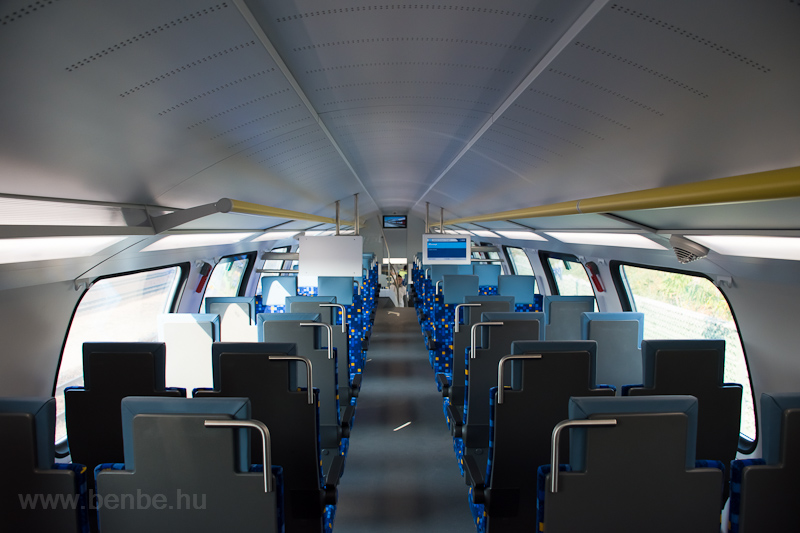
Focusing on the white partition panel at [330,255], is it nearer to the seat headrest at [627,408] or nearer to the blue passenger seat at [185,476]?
the blue passenger seat at [185,476]

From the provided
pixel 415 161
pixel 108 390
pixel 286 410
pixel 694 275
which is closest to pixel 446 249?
pixel 415 161

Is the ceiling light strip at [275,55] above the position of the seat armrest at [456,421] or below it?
above

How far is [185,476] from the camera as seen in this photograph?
1.86 meters

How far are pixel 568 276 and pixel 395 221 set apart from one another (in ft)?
45.1

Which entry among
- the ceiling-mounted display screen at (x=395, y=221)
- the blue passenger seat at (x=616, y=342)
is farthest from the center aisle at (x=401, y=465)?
the ceiling-mounted display screen at (x=395, y=221)

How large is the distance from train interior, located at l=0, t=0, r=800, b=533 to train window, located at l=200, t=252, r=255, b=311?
10.0 ft

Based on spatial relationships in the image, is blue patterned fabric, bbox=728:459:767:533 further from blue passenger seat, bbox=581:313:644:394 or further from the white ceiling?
blue passenger seat, bbox=581:313:644:394

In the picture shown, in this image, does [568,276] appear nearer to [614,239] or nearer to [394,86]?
[614,239]

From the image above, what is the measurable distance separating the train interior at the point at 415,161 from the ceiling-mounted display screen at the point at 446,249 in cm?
259

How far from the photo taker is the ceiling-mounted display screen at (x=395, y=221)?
75.1 feet

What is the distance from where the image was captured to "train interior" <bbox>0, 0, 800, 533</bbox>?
1716 mm

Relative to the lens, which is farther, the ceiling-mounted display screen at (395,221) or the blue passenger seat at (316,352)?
the ceiling-mounted display screen at (395,221)

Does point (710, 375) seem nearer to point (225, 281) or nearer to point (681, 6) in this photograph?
point (681, 6)

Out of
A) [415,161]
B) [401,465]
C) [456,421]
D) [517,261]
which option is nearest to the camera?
[456,421]
